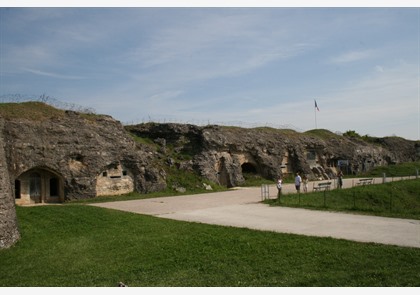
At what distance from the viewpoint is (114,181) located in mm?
27016

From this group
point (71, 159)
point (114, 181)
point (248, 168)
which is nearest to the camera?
point (71, 159)

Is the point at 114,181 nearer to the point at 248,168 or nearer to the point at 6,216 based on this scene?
the point at 6,216

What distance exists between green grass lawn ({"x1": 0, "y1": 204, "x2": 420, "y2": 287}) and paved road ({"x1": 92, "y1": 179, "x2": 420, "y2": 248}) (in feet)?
3.92

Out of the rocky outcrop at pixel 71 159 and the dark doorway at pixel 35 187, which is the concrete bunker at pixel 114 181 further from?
the dark doorway at pixel 35 187

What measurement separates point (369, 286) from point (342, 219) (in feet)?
27.0

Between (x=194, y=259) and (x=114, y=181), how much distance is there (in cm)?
1778

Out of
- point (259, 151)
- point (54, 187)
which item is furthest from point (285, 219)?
point (259, 151)

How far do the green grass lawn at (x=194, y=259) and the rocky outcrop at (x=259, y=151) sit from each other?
59.7 ft

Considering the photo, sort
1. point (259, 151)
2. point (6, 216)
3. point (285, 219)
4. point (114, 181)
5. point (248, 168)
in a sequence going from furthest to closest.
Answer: point (248, 168) → point (259, 151) → point (114, 181) → point (285, 219) → point (6, 216)

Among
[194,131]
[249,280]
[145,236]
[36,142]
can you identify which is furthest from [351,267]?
[194,131]

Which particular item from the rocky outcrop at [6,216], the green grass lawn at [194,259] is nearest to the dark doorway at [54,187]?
the green grass lawn at [194,259]

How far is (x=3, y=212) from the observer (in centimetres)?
1262

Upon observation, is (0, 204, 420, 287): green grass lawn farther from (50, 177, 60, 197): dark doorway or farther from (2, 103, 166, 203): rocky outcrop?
(50, 177, 60, 197): dark doorway

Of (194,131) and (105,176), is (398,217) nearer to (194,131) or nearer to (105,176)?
(105,176)
